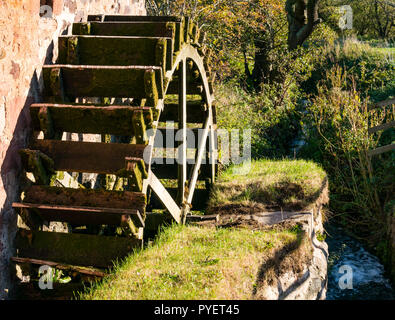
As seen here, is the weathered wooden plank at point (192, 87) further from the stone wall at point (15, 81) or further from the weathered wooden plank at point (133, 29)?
the stone wall at point (15, 81)

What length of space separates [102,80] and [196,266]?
5.66 feet

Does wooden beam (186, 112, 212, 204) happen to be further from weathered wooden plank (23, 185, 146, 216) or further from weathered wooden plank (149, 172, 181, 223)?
weathered wooden plank (23, 185, 146, 216)

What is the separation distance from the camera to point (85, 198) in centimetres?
379

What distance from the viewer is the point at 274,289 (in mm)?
4242

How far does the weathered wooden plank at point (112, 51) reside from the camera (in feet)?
13.8

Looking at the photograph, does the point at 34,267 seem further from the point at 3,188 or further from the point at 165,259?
the point at 165,259

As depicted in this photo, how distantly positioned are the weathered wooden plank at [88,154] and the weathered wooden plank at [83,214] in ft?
1.06

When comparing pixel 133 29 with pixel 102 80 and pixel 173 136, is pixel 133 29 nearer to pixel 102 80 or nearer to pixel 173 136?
pixel 102 80

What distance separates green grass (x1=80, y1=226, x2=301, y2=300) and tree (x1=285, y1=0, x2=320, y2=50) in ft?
28.3

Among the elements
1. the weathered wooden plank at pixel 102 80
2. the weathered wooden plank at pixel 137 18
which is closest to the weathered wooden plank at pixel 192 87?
the weathered wooden plank at pixel 137 18

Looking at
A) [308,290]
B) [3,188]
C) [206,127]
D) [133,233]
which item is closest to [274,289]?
[308,290]

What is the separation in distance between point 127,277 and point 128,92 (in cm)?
154

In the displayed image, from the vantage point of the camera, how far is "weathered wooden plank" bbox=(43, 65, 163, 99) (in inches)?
157

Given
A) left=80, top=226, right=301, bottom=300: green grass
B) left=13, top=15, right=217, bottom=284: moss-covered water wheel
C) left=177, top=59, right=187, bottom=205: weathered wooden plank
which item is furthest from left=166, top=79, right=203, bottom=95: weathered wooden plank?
left=80, top=226, right=301, bottom=300: green grass
